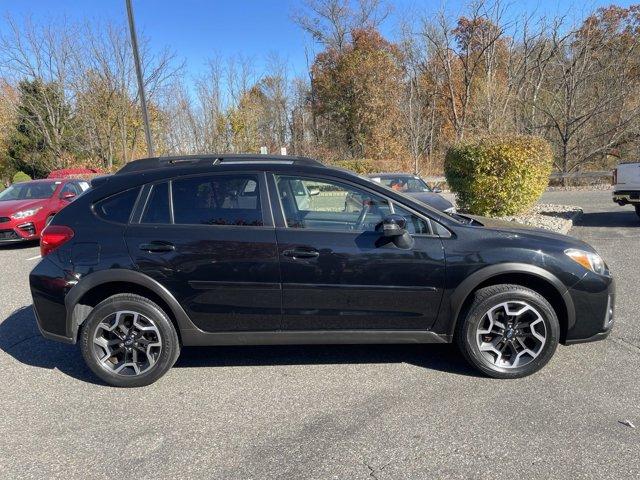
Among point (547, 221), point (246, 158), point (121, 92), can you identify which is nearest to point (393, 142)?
point (121, 92)

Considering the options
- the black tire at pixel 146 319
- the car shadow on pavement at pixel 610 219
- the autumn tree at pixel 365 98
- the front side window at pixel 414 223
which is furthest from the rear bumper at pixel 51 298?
the autumn tree at pixel 365 98

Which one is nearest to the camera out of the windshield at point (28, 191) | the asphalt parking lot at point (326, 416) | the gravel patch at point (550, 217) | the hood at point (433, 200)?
the asphalt parking lot at point (326, 416)

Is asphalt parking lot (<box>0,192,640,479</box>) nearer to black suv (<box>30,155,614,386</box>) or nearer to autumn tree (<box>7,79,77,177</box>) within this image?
black suv (<box>30,155,614,386</box>)

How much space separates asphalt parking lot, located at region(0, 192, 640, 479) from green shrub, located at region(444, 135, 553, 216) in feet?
18.1

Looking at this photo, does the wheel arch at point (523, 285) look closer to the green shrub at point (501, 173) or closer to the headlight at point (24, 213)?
the green shrub at point (501, 173)

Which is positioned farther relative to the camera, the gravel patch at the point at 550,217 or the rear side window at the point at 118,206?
the gravel patch at the point at 550,217

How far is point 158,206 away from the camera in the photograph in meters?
3.39

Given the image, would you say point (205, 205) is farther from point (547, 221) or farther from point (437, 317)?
point (547, 221)

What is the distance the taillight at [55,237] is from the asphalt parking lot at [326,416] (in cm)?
108

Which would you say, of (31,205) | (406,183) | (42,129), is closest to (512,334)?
(406,183)

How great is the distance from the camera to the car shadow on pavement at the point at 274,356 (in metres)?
3.61

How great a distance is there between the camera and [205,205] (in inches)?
133

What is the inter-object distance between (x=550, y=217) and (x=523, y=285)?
799 centimetres

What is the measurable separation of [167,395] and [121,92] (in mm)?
24009
